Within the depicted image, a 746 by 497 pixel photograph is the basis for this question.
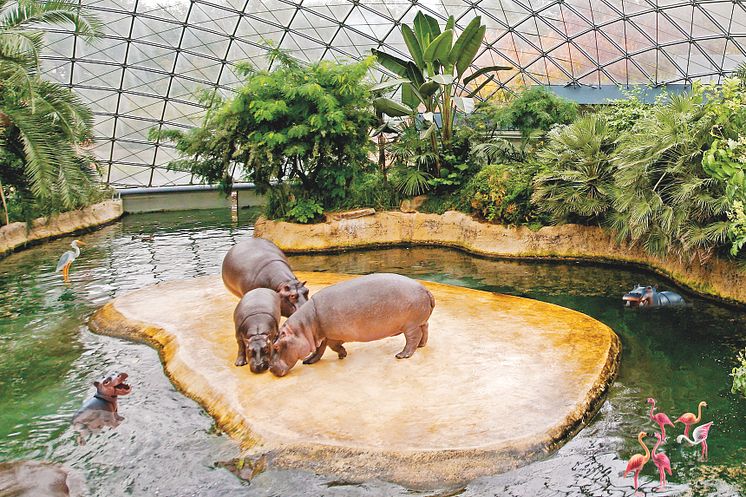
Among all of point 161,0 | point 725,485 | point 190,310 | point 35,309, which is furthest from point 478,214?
point 161,0

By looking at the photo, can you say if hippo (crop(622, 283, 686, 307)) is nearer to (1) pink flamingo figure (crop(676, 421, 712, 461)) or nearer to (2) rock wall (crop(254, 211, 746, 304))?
(2) rock wall (crop(254, 211, 746, 304))

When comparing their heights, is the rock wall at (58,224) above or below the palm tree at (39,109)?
below

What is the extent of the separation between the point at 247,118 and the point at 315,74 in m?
2.48

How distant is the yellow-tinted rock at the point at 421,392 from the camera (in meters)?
6.66

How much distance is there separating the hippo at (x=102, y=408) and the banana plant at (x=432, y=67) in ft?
45.8

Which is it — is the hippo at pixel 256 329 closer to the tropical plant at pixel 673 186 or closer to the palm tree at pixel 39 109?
the tropical plant at pixel 673 186

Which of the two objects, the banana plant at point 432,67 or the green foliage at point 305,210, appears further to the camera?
the green foliage at point 305,210

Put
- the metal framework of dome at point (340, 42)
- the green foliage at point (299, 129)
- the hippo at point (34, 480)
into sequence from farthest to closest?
1. the metal framework of dome at point (340, 42)
2. the green foliage at point (299, 129)
3. the hippo at point (34, 480)

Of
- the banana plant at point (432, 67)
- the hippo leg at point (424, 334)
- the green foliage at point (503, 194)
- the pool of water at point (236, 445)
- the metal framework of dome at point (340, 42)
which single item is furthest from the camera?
the metal framework of dome at point (340, 42)

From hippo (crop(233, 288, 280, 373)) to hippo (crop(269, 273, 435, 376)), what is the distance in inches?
8.8

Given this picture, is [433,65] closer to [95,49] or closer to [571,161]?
[571,161]

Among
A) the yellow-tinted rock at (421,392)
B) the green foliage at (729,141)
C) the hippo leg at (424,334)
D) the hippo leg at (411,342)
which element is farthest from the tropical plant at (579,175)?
the hippo leg at (411,342)

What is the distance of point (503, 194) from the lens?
18516mm

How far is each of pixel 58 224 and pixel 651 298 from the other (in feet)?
66.8
